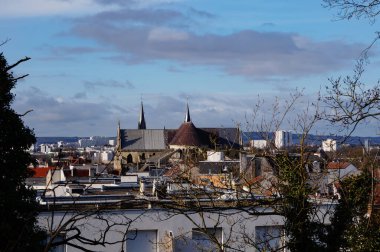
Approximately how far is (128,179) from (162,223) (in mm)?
23238

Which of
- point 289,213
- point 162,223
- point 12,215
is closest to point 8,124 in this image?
point 12,215

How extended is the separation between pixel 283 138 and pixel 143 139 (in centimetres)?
11351

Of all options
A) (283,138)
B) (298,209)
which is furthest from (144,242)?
(298,209)

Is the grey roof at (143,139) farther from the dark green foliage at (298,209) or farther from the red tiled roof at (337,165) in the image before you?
the dark green foliage at (298,209)

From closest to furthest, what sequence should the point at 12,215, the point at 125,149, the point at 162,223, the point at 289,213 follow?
the point at 12,215, the point at 289,213, the point at 162,223, the point at 125,149

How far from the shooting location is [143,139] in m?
127

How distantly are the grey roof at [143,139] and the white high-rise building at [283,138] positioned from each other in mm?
109983

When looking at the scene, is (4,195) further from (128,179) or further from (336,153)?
(128,179)

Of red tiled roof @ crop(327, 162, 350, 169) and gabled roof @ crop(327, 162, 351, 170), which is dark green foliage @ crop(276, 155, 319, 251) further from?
gabled roof @ crop(327, 162, 351, 170)

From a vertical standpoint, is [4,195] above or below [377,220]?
above

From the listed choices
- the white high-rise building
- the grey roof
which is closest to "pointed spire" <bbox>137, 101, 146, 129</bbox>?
the grey roof

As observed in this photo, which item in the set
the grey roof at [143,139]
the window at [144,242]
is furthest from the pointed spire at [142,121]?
the window at [144,242]

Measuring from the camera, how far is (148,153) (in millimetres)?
125938

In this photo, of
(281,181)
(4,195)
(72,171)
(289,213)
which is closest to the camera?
(4,195)
